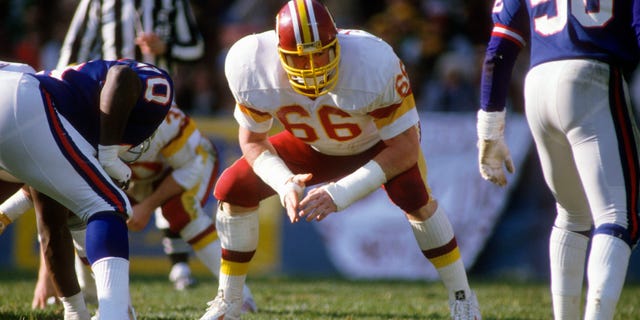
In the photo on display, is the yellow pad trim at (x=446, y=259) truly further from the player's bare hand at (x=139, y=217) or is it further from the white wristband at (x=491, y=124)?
the player's bare hand at (x=139, y=217)

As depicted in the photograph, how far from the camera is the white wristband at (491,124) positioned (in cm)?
347

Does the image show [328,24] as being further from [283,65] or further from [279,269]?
[279,269]

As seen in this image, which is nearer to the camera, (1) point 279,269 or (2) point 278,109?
(2) point 278,109

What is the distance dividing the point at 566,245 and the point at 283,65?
4.48ft

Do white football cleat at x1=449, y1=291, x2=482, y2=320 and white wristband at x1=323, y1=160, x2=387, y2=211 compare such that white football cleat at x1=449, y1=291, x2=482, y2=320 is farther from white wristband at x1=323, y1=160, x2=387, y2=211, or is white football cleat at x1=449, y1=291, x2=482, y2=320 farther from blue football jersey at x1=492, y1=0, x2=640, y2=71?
blue football jersey at x1=492, y1=0, x2=640, y2=71

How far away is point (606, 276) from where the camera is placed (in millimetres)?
2945

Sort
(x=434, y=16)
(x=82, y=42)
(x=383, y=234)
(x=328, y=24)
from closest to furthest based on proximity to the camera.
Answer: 1. (x=328, y=24)
2. (x=82, y=42)
3. (x=383, y=234)
4. (x=434, y=16)

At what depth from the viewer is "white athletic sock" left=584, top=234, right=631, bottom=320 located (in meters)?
2.92

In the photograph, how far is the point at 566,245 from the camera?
3.46 meters

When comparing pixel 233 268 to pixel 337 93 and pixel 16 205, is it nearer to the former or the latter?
pixel 337 93

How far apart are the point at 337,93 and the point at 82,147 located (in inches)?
42.4

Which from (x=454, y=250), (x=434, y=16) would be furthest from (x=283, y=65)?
(x=434, y=16)

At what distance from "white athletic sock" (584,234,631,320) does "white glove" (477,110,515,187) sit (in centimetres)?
68

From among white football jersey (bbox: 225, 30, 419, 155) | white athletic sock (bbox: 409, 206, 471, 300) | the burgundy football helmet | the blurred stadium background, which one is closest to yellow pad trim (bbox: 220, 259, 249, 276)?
white football jersey (bbox: 225, 30, 419, 155)
